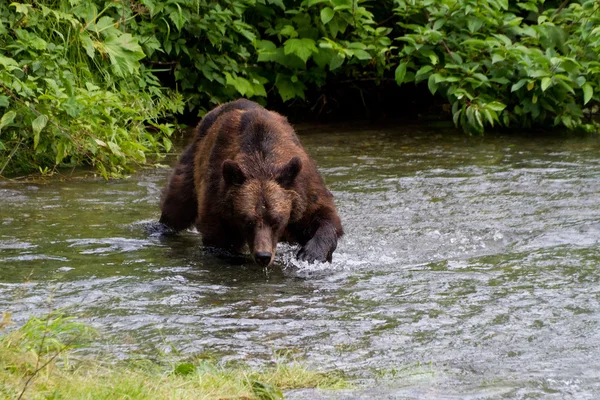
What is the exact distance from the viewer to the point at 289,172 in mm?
A: 6379

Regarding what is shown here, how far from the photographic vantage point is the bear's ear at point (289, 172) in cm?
632

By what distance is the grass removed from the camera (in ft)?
11.6

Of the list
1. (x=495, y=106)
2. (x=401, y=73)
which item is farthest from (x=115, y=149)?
(x=495, y=106)

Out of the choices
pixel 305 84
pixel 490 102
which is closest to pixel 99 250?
pixel 490 102

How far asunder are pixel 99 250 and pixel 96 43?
4108 mm

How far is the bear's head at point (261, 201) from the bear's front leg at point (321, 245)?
0.74ft

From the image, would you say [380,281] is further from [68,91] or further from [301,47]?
[301,47]

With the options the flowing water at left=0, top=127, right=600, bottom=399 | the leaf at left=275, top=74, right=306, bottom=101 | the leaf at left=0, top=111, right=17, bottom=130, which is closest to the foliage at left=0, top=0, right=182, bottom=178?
the leaf at left=0, top=111, right=17, bottom=130

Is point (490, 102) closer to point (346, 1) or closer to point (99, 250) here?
point (346, 1)

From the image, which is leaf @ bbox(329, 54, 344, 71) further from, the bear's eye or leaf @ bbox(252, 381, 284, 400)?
leaf @ bbox(252, 381, 284, 400)

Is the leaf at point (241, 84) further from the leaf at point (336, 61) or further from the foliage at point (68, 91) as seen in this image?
the foliage at point (68, 91)

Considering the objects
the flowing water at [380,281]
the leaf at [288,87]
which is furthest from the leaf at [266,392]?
the leaf at [288,87]

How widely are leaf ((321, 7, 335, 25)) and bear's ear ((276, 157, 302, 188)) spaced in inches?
233

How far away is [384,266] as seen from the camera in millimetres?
6371
